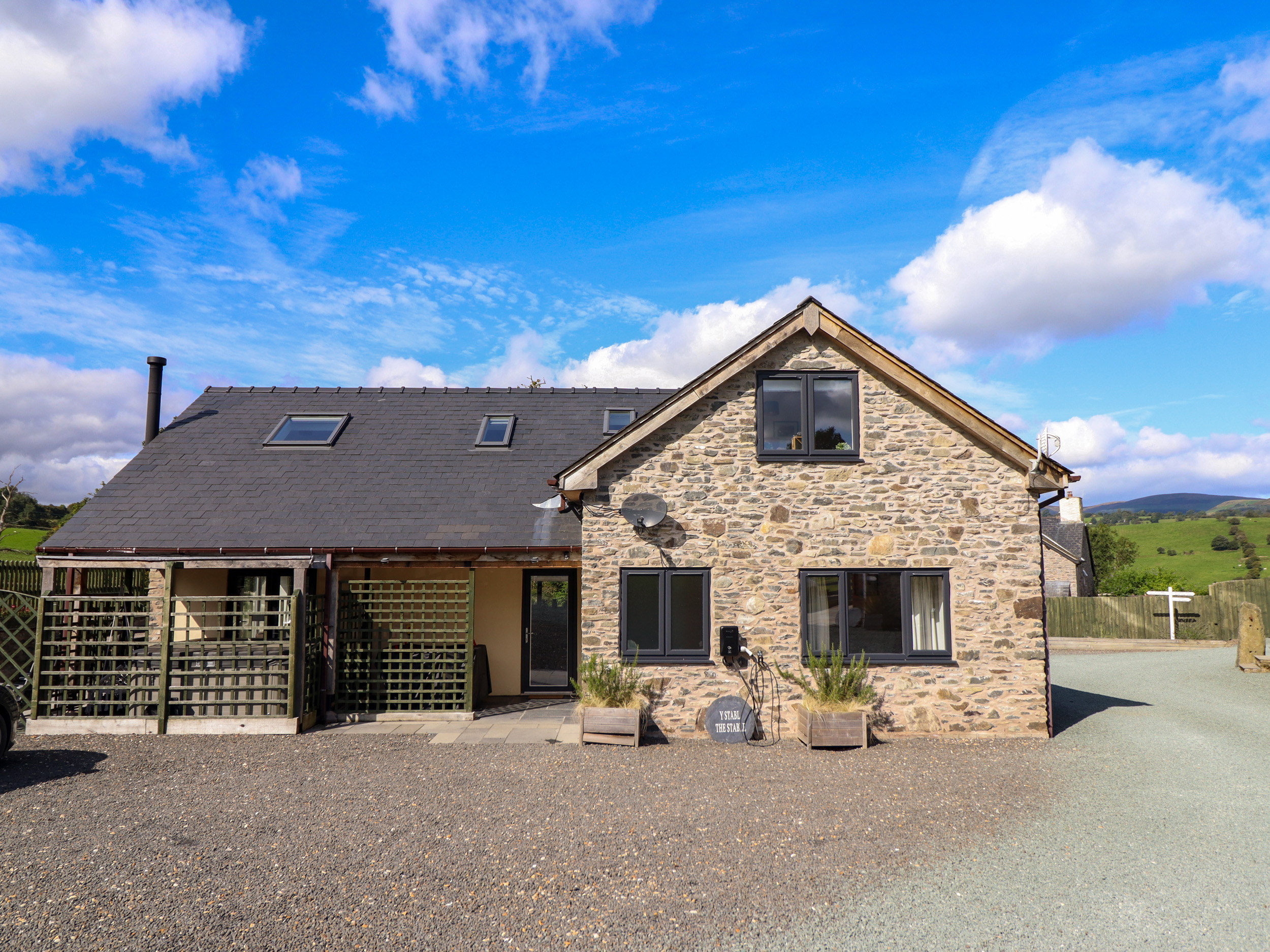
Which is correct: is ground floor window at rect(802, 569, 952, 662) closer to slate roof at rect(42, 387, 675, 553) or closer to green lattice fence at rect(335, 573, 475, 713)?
slate roof at rect(42, 387, 675, 553)

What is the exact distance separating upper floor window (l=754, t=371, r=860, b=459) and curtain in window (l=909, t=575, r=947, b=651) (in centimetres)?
214

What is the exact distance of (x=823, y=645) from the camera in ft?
35.3

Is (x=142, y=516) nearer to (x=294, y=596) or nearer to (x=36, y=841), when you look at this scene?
(x=294, y=596)

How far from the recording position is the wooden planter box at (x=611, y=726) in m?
10.1

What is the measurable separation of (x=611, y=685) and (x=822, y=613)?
3.16 metres

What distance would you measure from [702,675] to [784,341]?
16.2ft

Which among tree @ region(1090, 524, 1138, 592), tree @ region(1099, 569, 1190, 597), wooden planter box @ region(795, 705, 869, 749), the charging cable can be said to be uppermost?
tree @ region(1090, 524, 1138, 592)

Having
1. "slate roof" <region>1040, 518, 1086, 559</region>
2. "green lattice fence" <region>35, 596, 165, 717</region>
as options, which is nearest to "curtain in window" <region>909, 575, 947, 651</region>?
"green lattice fence" <region>35, 596, 165, 717</region>

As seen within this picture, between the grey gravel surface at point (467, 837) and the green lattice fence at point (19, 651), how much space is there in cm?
184

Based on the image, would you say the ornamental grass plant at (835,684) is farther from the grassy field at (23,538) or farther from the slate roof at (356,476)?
the grassy field at (23,538)

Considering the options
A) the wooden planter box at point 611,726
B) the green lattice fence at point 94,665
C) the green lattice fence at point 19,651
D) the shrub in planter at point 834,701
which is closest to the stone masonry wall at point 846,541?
the shrub in planter at point 834,701

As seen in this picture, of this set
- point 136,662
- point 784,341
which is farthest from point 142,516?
point 784,341

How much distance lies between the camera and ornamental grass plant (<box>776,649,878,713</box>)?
1016 centimetres

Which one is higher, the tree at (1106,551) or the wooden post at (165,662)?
the tree at (1106,551)
